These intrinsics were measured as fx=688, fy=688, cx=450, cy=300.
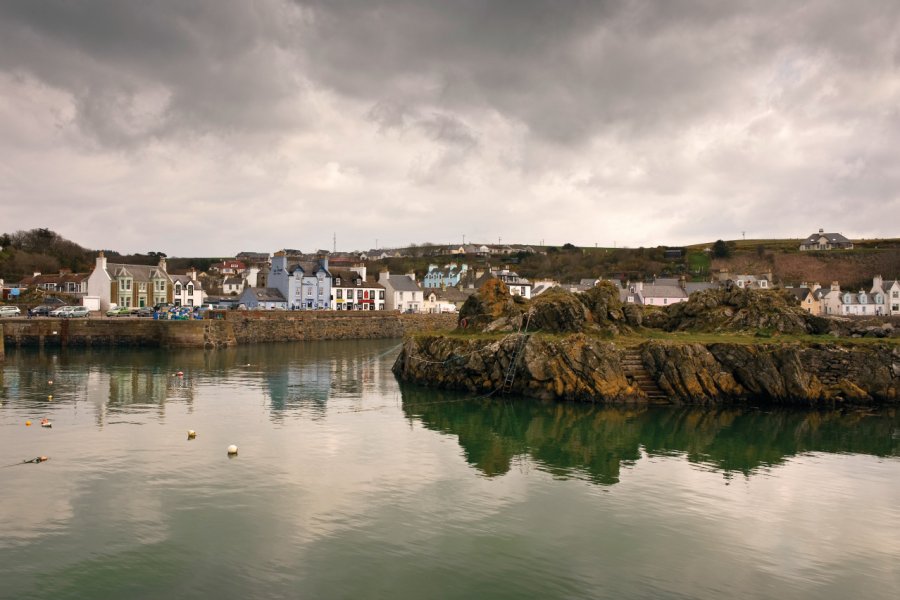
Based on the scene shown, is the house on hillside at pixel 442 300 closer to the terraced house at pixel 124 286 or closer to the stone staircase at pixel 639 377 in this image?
the terraced house at pixel 124 286

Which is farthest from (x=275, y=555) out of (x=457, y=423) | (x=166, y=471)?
(x=457, y=423)

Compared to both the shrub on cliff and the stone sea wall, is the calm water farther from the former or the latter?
the stone sea wall

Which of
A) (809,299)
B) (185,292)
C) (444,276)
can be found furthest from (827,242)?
(185,292)

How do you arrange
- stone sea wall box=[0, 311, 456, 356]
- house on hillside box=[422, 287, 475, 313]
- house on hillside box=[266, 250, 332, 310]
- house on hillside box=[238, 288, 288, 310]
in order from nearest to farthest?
stone sea wall box=[0, 311, 456, 356], house on hillside box=[238, 288, 288, 310], house on hillside box=[266, 250, 332, 310], house on hillside box=[422, 287, 475, 313]

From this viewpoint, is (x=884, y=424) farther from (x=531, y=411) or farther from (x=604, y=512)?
(x=604, y=512)

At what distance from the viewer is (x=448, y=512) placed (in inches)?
750

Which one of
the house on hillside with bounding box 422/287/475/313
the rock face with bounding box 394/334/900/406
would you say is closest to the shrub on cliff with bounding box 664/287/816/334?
the rock face with bounding box 394/334/900/406

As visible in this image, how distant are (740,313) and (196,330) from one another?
49379mm

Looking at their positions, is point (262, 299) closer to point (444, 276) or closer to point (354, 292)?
point (354, 292)

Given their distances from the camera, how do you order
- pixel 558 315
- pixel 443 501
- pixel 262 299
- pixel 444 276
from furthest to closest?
pixel 444 276, pixel 262 299, pixel 558 315, pixel 443 501

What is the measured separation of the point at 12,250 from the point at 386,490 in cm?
10065

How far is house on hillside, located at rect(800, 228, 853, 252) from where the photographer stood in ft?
484

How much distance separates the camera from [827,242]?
148 m

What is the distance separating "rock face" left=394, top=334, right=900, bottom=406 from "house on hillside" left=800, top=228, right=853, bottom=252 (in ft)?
407
